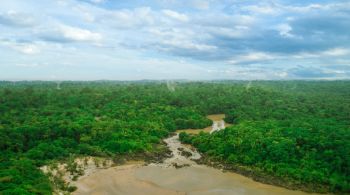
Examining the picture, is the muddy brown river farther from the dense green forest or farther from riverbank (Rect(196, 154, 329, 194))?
the dense green forest

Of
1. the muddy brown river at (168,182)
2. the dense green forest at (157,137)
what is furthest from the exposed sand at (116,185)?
the dense green forest at (157,137)

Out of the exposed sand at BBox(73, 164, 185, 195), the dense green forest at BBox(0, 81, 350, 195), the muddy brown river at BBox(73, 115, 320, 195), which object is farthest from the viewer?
the dense green forest at BBox(0, 81, 350, 195)

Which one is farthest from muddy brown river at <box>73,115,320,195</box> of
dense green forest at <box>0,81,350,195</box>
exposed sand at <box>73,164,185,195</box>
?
dense green forest at <box>0,81,350,195</box>

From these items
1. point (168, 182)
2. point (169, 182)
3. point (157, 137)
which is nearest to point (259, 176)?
point (169, 182)

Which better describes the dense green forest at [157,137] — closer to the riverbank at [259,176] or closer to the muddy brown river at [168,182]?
the riverbank at [259,176]

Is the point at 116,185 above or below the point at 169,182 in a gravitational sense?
above

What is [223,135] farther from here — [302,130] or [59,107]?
[59,107]

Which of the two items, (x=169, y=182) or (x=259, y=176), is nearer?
(x=169, y=182)

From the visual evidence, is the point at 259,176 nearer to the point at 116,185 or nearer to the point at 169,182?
the point at 169,182
